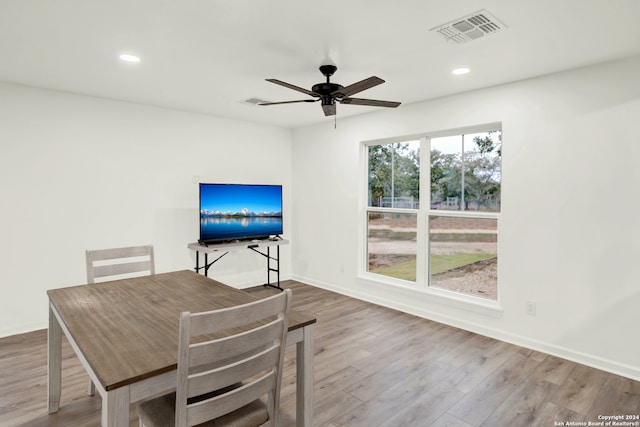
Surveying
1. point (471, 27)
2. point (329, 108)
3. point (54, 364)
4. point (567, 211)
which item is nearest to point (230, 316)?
point (54, 364)

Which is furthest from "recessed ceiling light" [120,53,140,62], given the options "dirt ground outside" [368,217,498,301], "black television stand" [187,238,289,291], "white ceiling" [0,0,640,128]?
"dirt ground outside" [368,217,498,301]

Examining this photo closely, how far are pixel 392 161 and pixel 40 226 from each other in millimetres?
3998

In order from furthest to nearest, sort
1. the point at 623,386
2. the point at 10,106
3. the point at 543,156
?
the point at 10,106, the point at 543,156, the point at 623,386

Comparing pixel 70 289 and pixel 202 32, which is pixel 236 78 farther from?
pixel 70 289

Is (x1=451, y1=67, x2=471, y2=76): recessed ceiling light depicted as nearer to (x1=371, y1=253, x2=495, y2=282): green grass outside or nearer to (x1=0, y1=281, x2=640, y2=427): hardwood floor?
(x1=371, y1=253, x2=495, y2=282): green grass outside

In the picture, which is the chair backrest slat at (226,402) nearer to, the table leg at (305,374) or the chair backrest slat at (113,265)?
the table leg at (305,374)

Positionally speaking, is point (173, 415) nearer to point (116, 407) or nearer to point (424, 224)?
point (116, 407)

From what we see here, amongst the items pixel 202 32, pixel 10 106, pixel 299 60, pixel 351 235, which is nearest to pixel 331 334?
pixel 351 235

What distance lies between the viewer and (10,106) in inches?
138

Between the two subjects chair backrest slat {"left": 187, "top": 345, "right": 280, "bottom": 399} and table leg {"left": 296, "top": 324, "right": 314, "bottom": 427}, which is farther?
table leg {"left": 296, "top": 324, "right": 314, "bottom": 427}

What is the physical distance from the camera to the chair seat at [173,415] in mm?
1490

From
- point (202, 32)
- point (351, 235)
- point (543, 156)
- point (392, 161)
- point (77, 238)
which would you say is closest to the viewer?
point (202, 32)

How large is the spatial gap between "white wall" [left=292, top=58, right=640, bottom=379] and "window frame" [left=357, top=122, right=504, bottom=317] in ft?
0.27

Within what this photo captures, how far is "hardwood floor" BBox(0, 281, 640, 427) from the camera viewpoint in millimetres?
2301
